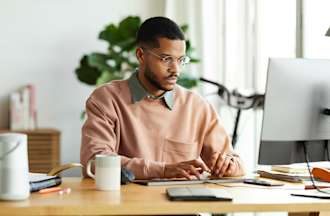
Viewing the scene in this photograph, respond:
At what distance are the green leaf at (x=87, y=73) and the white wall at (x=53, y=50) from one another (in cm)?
33

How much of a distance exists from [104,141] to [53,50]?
9.97 ft

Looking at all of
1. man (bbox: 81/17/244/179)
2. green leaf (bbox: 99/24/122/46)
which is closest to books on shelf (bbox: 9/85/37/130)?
green leaf (bbox: 99/24/122/46)

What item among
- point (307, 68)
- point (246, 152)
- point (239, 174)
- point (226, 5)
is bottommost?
point (246, 152)

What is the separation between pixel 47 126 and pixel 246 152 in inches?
68.3

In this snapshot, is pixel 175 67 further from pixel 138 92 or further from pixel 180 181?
pixel 180 181

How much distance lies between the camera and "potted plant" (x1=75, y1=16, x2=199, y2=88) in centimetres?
497

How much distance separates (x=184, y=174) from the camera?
7.48 feet

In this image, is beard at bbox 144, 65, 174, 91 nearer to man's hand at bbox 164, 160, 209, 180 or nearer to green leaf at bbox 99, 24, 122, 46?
man's hand at bbox 164, 160, 209, 180

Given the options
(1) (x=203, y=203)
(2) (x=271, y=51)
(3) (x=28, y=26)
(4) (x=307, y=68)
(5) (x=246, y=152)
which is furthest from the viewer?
(3) (x=28, y=26)

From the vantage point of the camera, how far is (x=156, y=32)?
8.60 ft

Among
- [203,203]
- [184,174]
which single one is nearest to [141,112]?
[184,174]

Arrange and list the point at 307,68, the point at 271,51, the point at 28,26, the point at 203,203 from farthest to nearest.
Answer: the point at 28,26 → the point at 271,51 → the point at 307,68 → the point at 203,203

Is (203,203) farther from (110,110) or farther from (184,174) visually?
(110,110)

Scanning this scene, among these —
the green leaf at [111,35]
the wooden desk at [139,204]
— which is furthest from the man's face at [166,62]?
the green leaf at [111,35]
